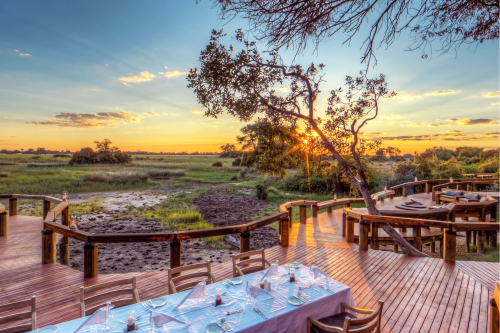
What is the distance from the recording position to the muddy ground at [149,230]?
951cm

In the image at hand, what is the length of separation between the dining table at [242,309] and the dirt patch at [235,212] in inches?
335

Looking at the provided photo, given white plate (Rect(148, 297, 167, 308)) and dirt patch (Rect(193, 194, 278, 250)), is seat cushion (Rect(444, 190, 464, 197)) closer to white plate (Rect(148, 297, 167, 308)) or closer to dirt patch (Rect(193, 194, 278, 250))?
dirt patch (Rect(193, 194, 278, 250))

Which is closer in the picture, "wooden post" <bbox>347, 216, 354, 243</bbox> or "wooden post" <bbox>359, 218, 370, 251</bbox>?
"wooden post" <bbox>359, 218, 370, 251</bbox>

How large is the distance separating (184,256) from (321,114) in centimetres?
770

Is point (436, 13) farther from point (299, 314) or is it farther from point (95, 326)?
point (95, 326)

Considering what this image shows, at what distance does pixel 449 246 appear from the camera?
4895mm

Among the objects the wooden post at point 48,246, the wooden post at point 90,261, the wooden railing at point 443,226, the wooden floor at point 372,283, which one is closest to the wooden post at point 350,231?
the wooden railing at point 443,226

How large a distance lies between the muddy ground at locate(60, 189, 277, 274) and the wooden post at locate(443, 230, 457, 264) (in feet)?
22.7

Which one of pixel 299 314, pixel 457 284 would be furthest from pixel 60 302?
pixel 457 284

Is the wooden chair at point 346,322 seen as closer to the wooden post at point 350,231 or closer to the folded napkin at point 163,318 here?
the folded napkin at point 163,318

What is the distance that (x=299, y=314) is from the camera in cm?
244

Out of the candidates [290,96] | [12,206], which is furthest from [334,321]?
[12,206]

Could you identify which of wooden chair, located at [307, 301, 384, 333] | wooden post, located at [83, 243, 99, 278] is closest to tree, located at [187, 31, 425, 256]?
wooden post, located at [83, 243, 99, 278]

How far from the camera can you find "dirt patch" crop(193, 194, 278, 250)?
12.5 meters
